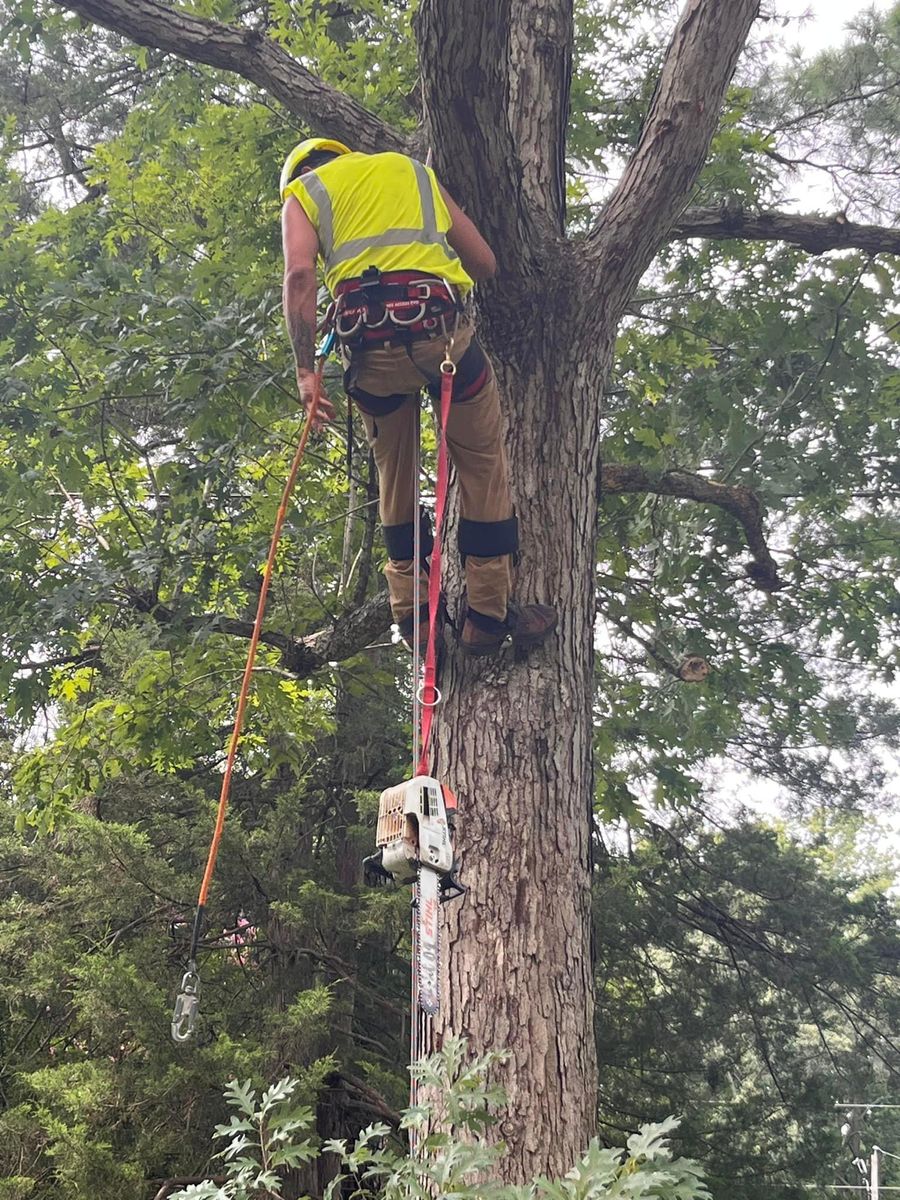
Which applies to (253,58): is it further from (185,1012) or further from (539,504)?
(185,1012)

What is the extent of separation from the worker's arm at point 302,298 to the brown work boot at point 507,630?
2.58 ft

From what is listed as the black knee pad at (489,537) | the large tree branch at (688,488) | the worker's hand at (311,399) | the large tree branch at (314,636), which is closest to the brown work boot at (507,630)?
the black knee pad at (489,537)

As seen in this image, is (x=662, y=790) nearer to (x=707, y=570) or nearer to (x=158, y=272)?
(x=707, y=570)

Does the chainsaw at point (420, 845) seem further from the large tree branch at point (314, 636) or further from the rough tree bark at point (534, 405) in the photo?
the large tree branch at point (314, 636)

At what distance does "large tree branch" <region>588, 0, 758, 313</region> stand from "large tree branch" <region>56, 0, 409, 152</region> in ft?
2.84

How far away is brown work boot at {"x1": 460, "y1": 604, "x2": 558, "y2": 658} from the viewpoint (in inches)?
122

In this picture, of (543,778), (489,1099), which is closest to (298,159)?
(543,778)

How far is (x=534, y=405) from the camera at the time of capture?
137 inches

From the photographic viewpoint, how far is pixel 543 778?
9.59 ft

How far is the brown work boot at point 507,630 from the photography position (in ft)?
10.2

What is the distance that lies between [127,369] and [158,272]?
1.08 meters

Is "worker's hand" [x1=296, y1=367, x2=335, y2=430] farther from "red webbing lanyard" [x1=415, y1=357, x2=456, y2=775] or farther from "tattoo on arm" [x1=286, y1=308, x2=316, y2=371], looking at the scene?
"red webbing lanyard" [x1=415, y1=357, x2=456, y2=775]

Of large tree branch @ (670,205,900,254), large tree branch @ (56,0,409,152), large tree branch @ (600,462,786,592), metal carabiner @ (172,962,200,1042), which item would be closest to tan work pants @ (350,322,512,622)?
large tree branch @ (56,0,409,152)

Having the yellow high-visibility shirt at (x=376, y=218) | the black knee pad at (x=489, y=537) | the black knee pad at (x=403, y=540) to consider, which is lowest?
the black knee pad at (x=489, y=537)
